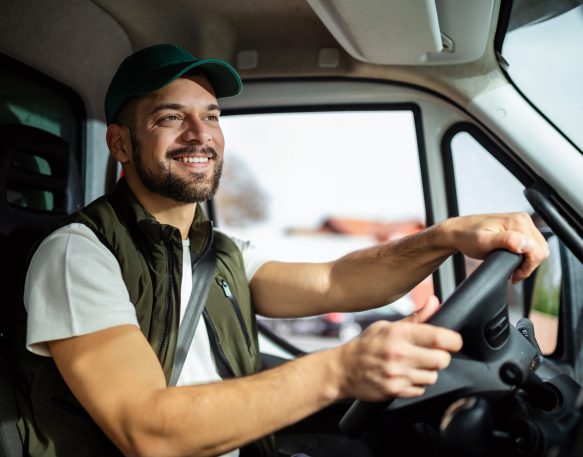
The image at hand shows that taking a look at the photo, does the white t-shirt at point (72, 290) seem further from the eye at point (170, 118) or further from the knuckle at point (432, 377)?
the knuckle at point (432, 377)

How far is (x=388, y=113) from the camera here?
2.52 m

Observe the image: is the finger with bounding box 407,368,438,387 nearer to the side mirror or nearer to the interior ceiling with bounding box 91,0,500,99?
Answer: the side mirror

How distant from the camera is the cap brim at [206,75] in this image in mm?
1803

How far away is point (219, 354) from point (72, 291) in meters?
0.49

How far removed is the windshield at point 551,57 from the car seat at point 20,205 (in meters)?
1.39

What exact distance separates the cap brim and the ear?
6.0 inches

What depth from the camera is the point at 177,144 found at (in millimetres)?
1867

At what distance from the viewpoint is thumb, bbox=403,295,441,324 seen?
3.85 ft

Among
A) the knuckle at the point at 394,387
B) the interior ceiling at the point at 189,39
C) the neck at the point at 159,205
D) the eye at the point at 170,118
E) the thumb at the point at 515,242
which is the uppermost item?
the interior ceiling at the point at 189,39

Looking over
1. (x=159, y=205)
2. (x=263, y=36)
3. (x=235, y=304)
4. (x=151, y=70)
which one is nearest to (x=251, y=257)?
(x=235, y=304)

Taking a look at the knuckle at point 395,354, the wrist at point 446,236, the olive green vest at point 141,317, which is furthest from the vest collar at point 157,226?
the knuckle at point 395,354

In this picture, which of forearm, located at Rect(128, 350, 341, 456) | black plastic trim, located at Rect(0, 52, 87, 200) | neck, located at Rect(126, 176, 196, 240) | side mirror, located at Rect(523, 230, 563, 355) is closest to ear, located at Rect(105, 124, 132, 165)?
neck, located at Rect(126, 176, 196, 240)

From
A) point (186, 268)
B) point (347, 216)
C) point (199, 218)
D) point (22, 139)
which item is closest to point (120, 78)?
point (22, 139)

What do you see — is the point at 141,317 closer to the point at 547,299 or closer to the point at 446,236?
the point at 446,236
